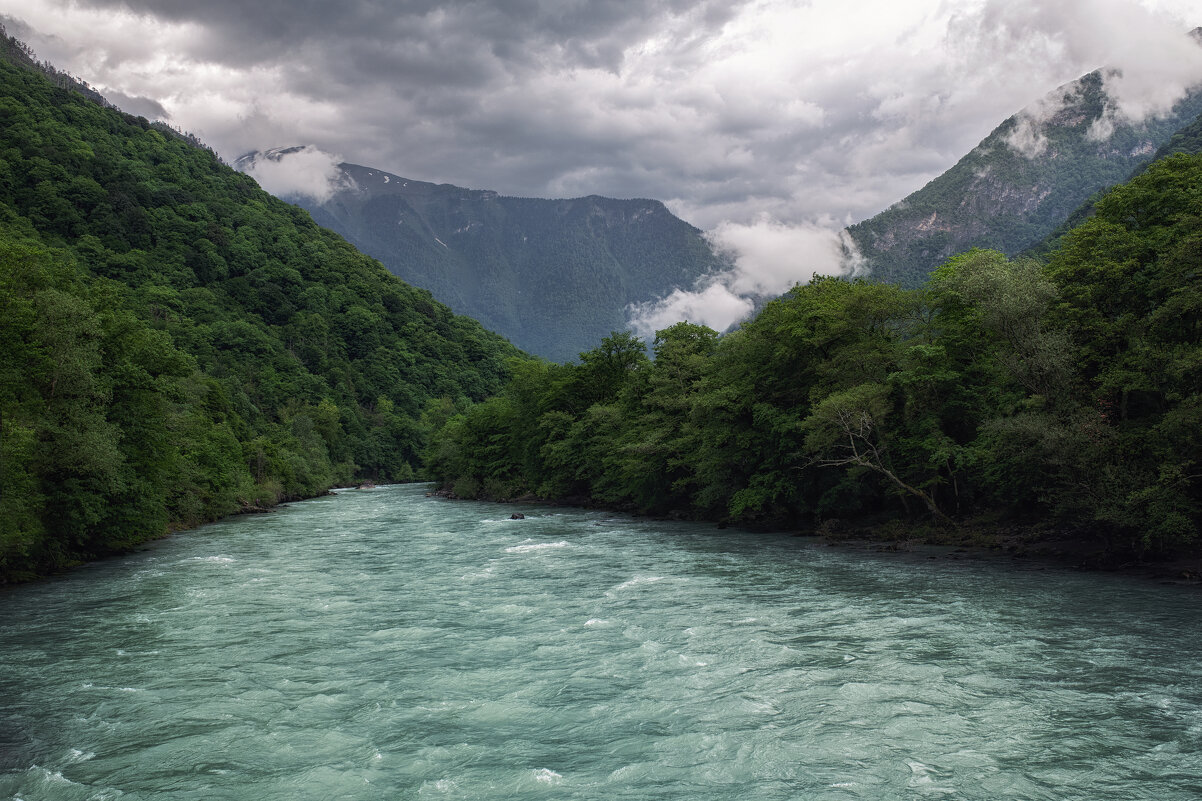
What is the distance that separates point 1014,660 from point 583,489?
2533 inches

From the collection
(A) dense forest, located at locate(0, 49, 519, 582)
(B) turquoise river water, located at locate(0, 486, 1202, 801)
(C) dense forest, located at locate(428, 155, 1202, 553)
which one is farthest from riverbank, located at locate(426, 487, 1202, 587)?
(A) dense forest, located at locate(0, 49, 519, 582)

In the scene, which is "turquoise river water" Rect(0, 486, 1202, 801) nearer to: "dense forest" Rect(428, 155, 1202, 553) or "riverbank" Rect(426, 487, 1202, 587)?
"riverbank" Rect(426, 487, 1202, 587)

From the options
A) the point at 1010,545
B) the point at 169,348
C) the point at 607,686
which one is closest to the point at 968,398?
the point at 1010,545

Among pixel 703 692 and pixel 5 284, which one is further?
pixel 5 284

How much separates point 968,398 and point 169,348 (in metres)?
45.6

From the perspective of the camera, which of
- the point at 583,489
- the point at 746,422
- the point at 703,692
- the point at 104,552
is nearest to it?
the point at 703,692

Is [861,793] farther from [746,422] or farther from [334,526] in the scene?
[334,526]

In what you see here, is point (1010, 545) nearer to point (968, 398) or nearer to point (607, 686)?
point (968, 398)

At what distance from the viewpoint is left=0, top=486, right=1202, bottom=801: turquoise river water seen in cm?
1194

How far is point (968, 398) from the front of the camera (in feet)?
130

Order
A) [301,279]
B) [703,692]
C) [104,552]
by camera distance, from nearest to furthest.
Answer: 1. [703,692]
2. [104,552]
3. [301,279]

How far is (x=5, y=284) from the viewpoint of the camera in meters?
29.9

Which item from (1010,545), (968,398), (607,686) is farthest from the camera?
(968,398)

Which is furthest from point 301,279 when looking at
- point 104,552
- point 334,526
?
point 104,552
